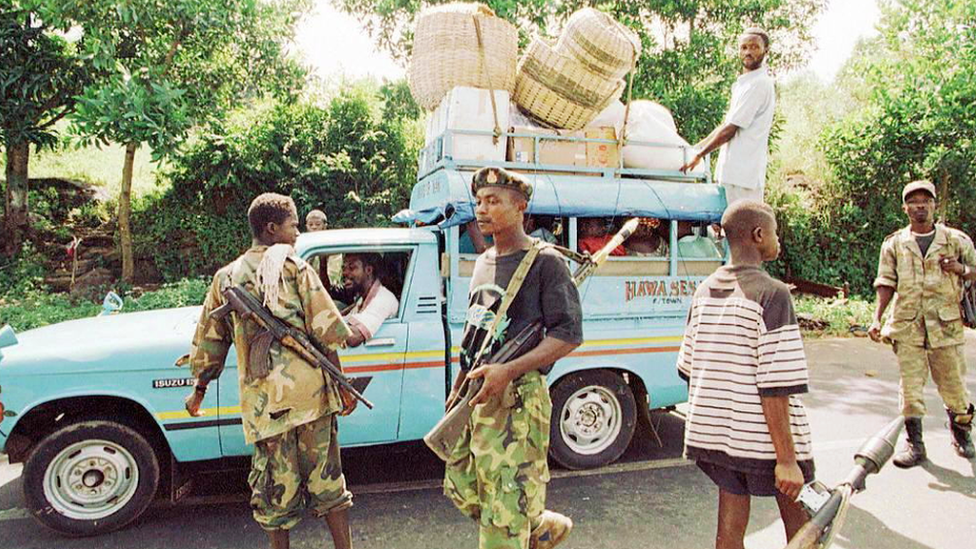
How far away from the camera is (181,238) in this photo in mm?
11117

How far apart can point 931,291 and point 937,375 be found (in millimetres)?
629

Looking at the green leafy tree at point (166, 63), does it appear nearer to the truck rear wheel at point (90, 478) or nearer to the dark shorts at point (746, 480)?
the truck rear wheel at point (90, 478)

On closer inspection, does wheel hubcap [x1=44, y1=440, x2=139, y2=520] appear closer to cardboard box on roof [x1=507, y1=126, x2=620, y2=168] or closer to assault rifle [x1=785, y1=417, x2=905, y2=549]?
cardboard box on roof [x1=507, y1=126, x2=620, y2=168]

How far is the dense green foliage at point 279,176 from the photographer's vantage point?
34.9ft

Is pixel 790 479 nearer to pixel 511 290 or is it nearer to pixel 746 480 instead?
pixel 746 480

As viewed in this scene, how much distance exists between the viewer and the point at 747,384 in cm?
222

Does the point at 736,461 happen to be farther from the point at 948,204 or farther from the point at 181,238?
the point at 948,204

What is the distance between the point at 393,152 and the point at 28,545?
886cm

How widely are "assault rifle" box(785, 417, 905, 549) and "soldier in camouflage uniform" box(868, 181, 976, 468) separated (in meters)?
3.26

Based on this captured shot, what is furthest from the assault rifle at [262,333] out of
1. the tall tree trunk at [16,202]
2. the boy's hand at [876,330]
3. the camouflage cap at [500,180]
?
the tall tree trunk at [16,202]

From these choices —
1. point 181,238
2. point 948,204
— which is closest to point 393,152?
point 181,238

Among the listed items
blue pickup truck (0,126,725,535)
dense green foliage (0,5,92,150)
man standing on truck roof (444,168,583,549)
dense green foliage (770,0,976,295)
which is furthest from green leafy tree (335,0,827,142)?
man standing on truck roof (444,168,583,549)

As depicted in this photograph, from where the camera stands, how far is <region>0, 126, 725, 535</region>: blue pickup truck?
3.34 m

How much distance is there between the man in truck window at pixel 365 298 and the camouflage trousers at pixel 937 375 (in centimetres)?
A: 365
